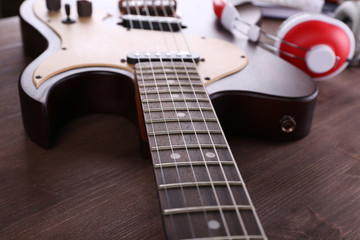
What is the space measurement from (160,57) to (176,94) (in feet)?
0.47

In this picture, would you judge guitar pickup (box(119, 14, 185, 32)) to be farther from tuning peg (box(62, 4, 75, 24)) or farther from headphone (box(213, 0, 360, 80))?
headphone (box(213, 0, 360, 80))

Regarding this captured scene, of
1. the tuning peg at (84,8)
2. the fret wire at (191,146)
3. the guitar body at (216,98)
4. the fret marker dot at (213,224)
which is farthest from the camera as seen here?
the tuning peg at (84,8)

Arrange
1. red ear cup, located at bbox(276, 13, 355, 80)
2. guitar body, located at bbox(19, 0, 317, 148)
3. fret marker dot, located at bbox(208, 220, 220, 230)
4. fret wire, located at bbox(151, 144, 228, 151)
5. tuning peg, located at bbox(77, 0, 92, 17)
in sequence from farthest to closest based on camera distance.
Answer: tuning peg, located at bbox(77, 0, 92, 17), red ear cup, located at bbox(276, 13, 355, 80), guitar body, located at bbox(19, 0, 317, 148), fret wire, located at bbox(151, 144, 228, 151), fret marker dot, located at bbox(208, 220, 220, 230)

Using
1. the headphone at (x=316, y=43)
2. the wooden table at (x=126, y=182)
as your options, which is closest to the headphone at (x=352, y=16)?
the headphone at (x=316, y=43)

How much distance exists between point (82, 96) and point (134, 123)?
105 mm

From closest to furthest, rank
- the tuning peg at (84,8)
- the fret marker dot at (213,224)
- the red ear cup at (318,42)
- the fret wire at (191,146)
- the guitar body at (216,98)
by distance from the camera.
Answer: the fret marker dot at (213,224)
the fret wire at (191,146)
the guitar body at (216,98)
the red ear cup at (318,42)
the tuning peg at (84,8)

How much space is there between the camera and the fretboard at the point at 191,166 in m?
0.39

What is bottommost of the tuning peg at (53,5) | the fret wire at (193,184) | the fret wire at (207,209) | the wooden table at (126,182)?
the wooden table at (126,182)

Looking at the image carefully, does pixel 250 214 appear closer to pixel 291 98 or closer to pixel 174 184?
pixel 174 184

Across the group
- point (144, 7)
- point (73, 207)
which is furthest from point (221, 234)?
point (144, 7)

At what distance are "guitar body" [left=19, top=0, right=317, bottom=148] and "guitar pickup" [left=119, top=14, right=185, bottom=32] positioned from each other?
0.20m

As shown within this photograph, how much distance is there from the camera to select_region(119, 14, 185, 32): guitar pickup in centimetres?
93

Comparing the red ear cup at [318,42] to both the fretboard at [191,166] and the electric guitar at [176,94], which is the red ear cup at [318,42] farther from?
the fretboard at [191,166]

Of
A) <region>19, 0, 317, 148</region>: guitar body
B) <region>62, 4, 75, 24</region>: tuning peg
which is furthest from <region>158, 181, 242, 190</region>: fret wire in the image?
<region>62, 4, 75, 24</region>: tuning peg
